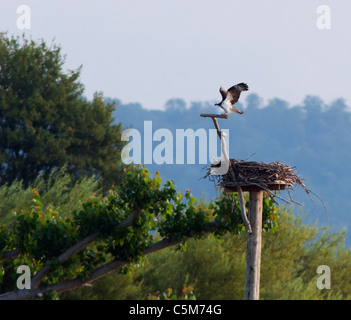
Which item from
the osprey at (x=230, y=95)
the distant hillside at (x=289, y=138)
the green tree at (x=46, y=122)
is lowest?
the osprey at (x=230, y=95)

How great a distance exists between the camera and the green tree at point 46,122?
3016cm

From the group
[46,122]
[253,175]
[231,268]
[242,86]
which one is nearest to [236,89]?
[242,86]

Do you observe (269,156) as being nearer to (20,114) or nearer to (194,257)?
(20,114)

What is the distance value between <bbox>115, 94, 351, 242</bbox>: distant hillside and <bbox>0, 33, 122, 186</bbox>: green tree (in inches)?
2303

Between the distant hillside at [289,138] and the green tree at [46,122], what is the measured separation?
58503mm

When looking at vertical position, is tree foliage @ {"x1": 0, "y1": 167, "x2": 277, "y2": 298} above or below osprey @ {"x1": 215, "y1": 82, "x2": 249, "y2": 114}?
below

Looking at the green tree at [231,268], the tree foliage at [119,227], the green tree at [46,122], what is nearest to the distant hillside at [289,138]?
the green tree at [46,122]

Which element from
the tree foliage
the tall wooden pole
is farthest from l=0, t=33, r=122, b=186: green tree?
the tall wooden pole

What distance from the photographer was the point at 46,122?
30.7 m

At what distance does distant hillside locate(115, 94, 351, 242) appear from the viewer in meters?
95.1

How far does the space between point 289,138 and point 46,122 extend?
78427 mm

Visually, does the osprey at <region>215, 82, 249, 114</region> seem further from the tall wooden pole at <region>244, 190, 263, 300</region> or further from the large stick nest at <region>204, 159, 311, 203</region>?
the tall wooden pole at <region>244, 190, 263, 300</region>

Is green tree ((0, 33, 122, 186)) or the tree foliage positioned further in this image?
green tree ((0, 33, 122, 186))

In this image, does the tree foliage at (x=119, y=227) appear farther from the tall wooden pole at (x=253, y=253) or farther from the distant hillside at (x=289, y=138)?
the distant hillside at (x=289, y=138)
